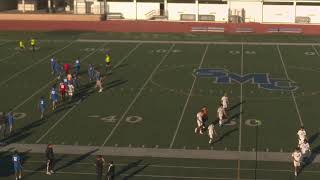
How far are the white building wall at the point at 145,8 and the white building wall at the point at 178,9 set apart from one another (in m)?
1.49

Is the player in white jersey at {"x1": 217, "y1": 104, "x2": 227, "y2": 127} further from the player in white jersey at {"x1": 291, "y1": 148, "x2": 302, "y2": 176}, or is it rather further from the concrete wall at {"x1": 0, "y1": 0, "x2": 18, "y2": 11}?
the concrete wall at {"x1": 0, "y1": 0, "x2": 18, "y2": 11}

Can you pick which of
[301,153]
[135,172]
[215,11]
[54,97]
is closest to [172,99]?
[54,97]

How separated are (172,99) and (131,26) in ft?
104

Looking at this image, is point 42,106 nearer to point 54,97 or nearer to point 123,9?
point 54,97

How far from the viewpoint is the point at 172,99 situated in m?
32.7

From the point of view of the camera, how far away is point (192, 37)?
183 feet

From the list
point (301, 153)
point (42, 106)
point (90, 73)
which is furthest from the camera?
point (90, 73)

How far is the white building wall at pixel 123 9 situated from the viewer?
226ft

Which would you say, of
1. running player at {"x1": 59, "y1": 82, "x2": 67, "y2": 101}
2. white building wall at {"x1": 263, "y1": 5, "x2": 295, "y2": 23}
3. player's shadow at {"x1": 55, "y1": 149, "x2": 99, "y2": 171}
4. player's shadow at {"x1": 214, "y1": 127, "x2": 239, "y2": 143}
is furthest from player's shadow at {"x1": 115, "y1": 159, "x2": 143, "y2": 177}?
white building wall at {"x1": 263, "y1": 5, "x2": 295, "y2": 23}

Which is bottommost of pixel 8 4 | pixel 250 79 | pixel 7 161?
pixel 7 161

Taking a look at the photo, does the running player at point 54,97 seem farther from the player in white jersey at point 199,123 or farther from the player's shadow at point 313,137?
the player's shadow at point 313,137

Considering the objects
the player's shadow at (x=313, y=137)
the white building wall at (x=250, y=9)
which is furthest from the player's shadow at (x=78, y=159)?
A: the white building wall at (x=250, y=9)

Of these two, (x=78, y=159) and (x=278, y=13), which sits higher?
(x=278, y=13)

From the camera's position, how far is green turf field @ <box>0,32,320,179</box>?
83.9ft
